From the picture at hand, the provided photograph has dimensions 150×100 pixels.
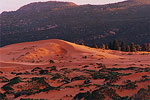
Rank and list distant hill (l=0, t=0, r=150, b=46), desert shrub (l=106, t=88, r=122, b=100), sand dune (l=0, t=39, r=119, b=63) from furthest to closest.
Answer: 1. distant hill (l=0, t=0, r=150, b=46)
2. sand dune (l=0, t=39, r=119, b=63)
3. desert shrub (l=106, t=88, r=122, b=100)

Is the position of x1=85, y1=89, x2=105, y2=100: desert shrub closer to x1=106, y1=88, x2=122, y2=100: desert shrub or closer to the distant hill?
x1=106, y1=88, x2=122, y2=100: desert shrub

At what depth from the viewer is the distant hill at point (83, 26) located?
9219 cm

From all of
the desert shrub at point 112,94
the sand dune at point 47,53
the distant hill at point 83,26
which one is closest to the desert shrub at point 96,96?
the desert shrub at point 112,94

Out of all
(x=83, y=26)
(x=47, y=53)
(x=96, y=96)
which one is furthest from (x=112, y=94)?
(x=83, y=26)

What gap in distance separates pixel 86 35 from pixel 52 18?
44680 millimetres

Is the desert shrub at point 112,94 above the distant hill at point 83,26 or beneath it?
above

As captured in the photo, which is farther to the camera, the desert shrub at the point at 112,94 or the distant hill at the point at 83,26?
the distant hill at the point at 83,26

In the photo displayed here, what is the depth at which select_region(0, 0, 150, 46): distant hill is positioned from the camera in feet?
302

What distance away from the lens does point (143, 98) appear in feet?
26.8

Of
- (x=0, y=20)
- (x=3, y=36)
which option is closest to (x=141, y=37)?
(x=3, y=36)

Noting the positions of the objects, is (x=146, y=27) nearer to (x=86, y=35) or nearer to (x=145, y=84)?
(x=86, y=35)

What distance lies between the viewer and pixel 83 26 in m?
110

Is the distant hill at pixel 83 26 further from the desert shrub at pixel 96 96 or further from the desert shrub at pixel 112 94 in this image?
the desert shrub at pixel 96 96

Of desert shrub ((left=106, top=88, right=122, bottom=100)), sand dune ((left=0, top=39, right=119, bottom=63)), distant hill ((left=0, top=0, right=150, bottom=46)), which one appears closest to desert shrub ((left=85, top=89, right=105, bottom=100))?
desert shrub ((left=106, top=88, right=122, bottom=100))
